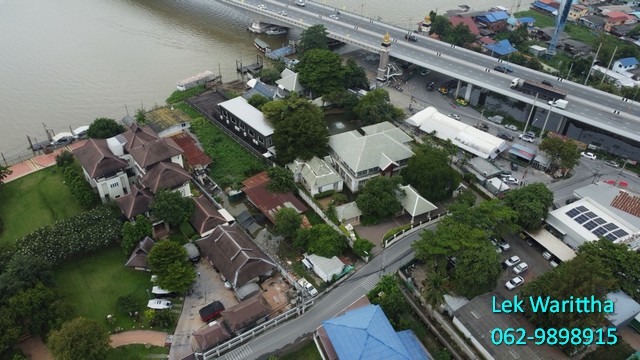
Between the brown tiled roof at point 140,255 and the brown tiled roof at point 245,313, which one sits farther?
the brown tiled roof at point 140,255

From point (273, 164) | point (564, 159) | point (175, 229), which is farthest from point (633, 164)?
point (175, 229)

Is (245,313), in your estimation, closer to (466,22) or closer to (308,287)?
(308,287)

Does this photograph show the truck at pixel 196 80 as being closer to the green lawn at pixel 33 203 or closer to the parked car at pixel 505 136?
the green lawn at pixel 33 203

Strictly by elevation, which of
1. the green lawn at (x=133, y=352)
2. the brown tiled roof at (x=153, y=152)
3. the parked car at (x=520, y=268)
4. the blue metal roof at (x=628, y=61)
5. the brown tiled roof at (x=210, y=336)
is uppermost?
the blue metal roof at (x=628, y=61)

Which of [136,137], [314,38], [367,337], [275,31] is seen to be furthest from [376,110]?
[275,31]

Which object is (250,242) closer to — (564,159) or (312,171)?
(312,171)

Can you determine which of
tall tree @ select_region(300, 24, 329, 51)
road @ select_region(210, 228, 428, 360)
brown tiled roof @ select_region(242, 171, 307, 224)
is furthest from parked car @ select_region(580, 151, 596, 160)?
tall tree @ select_region(300, 24, 329, 51)

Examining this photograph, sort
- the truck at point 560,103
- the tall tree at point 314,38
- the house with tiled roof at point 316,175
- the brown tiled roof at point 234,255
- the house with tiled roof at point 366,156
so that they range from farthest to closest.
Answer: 1. the tall tree at point 314,38
2. the truck at point 560,103
3. the house with tiled roof at point 366,156
4. the house with tiled roof at point 316,175
5. the brown tiled roof at point 234,255

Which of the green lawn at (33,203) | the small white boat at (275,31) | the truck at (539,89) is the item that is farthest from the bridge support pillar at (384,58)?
the green lawn at (33,203)
